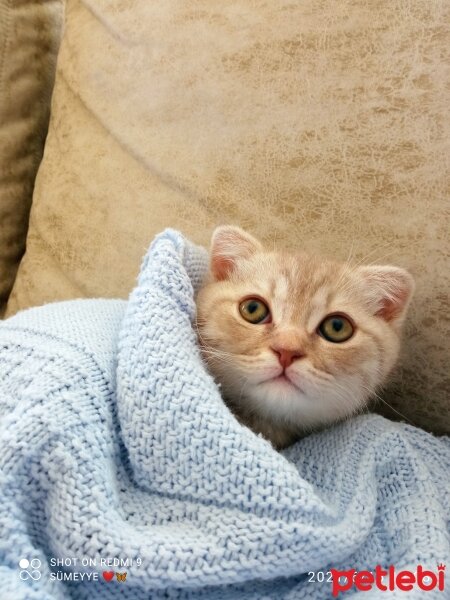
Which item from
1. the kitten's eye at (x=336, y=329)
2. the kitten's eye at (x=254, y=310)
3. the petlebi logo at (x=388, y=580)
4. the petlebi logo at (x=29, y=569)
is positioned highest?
the kitten's eye at (x=336, y=329)

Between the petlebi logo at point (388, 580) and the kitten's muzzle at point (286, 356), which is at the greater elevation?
the kitten's muzzle at point (286, 356)

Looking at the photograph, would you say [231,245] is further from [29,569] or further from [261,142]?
[29,569]

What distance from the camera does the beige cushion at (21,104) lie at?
137cm

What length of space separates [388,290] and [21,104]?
1.02m

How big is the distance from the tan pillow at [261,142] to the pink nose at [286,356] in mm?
299

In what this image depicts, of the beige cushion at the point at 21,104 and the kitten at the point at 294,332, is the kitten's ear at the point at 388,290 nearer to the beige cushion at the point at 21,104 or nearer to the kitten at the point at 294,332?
the kitten at the point at 294,332

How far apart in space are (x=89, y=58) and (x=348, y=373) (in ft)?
2.98

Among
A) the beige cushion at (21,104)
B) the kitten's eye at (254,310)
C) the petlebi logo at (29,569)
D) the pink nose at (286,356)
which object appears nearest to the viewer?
the petlebi logo at (29,569)

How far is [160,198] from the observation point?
3.85 ft

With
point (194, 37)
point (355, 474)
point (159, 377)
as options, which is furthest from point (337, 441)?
point (194, 37)

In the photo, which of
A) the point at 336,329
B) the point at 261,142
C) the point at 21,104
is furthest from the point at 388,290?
the point at 21,104

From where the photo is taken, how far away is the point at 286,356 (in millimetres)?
833

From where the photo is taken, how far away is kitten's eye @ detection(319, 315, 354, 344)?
920mm

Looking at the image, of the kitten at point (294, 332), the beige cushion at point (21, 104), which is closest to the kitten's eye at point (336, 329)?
the kitten at point (294, 332)
